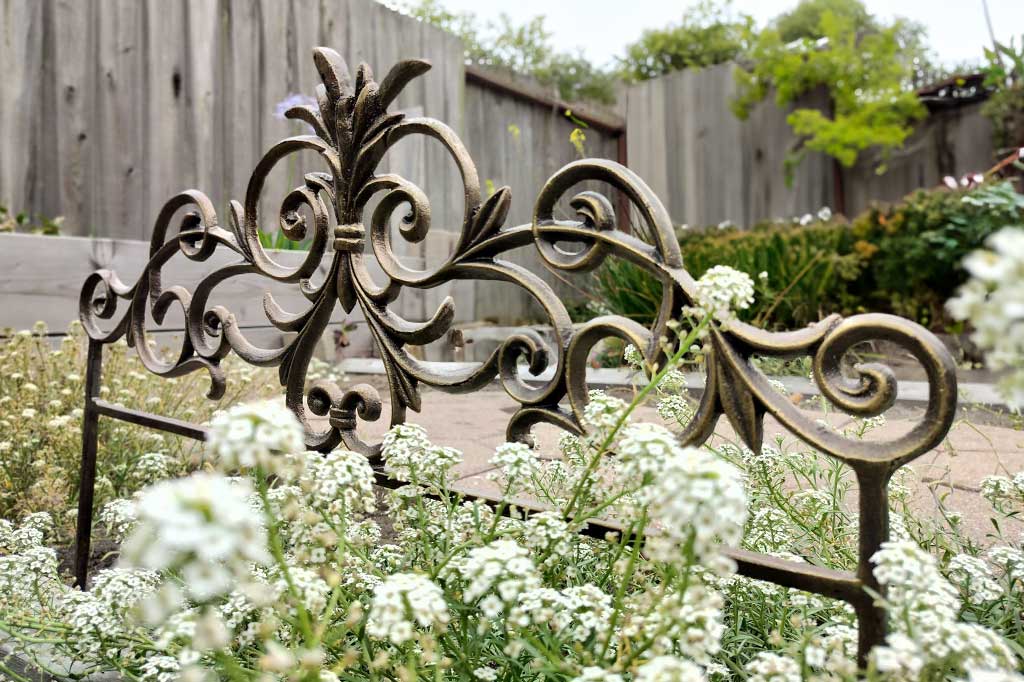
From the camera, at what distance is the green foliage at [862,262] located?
4.46m

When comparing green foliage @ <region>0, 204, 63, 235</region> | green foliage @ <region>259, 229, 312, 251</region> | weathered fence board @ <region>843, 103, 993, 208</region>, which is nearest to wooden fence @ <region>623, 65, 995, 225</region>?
weathered fence board @ <region>843, 103, 993, 208</region>

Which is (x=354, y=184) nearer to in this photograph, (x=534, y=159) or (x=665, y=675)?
(x=665, y=675)

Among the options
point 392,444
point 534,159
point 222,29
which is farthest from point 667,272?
point 534,159

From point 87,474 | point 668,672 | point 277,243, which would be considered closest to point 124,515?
point 87,474

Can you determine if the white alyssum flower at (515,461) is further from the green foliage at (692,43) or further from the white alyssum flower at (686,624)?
the green foliage at (692,43)

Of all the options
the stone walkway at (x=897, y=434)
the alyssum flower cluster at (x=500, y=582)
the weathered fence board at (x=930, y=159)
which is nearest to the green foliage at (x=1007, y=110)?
the weathered fence board at (x=930, y=159)

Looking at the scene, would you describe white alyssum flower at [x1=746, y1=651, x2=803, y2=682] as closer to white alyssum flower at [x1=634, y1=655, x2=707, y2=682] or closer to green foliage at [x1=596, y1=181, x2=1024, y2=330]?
white alyssum flower at [x1=634, y1=655, x2=707, y2=682]

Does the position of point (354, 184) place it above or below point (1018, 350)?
above

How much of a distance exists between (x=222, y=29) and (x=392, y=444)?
13.5 feet

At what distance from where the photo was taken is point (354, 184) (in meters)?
1.08

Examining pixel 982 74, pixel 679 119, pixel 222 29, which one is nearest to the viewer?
pixel 222 29

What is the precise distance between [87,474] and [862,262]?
4.72 m

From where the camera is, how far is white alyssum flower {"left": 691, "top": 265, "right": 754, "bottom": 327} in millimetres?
654

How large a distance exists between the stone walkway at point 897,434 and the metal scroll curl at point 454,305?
60 cm
